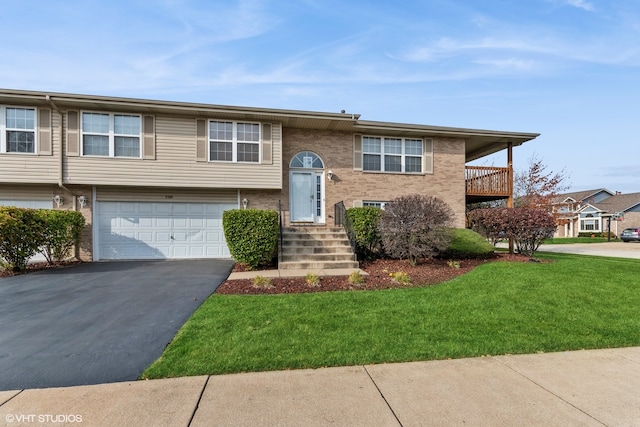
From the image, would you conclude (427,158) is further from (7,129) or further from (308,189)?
(7,129)

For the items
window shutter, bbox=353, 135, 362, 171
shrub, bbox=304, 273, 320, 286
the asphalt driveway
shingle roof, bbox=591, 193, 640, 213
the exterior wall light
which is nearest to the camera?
the asphalt driveway

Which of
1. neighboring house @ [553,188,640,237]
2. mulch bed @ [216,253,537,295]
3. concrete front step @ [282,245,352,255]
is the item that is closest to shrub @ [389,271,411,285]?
mulch bed @ [216,253,537,295]

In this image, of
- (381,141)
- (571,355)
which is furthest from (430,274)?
(381,141)

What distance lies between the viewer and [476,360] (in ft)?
11.6

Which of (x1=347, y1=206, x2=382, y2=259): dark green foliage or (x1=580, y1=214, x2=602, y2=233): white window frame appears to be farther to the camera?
(x1=580, y1=214, x2=602, y2=233): white window frame

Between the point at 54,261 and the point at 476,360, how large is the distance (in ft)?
41.4

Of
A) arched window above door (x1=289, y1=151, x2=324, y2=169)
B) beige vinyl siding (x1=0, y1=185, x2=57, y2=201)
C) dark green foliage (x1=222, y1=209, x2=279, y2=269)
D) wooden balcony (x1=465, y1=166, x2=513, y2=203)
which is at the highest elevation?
arched window above door (x1=289, y1=151, x2=324, y2=169)

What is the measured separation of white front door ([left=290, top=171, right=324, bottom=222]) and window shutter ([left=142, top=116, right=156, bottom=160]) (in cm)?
505

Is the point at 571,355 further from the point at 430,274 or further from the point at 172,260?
the point at 172,260

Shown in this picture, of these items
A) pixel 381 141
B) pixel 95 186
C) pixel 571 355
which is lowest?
pixel 571 355

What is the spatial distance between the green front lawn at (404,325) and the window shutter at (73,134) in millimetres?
8454

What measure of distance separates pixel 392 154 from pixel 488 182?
482cm

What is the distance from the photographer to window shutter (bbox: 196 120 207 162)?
1109cm

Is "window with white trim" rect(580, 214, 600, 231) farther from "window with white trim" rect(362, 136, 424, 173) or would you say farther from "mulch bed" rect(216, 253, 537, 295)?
"mulch bed" rect(216, 253, 537, 295)
